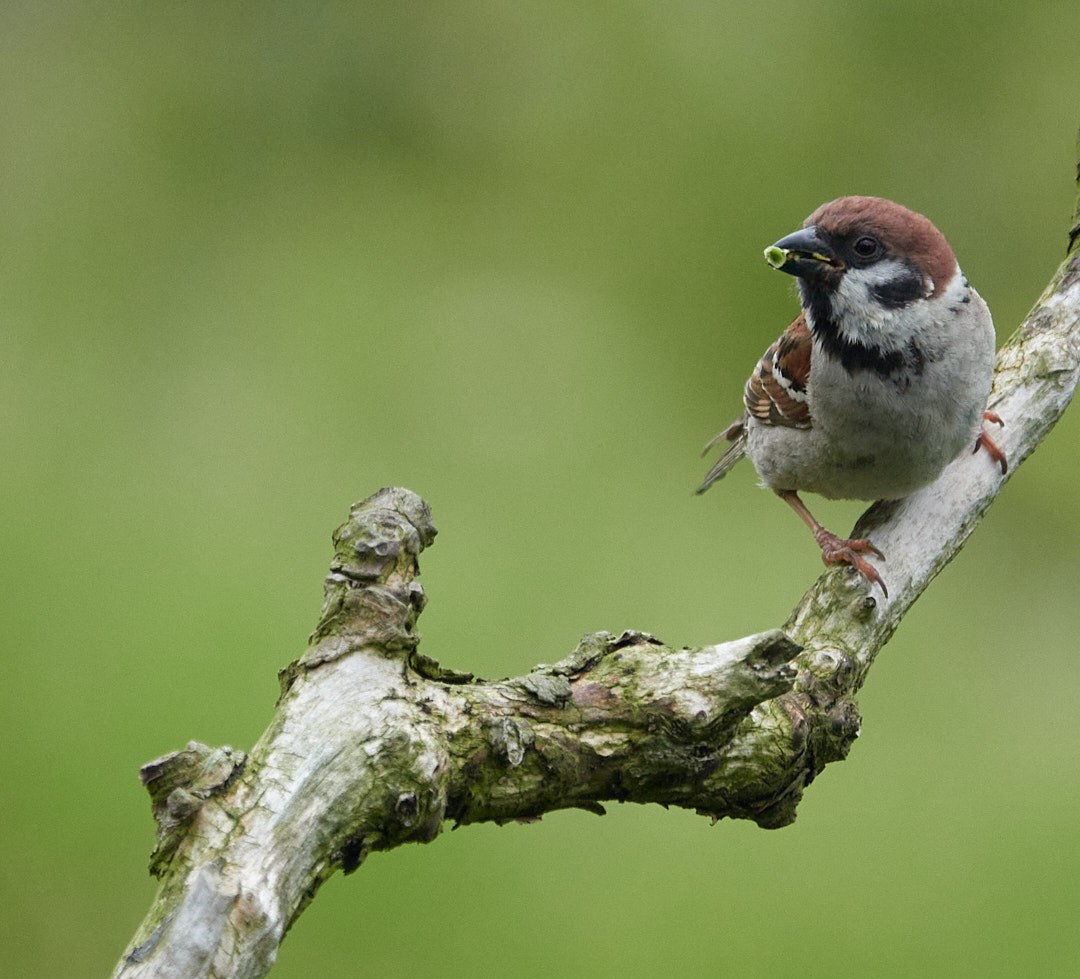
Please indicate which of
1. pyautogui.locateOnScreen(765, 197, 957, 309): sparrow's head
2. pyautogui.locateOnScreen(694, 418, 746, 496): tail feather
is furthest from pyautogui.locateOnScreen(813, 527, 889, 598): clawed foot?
pyautogui.locateOnScreen(694, 418, 746, 496): tail feather

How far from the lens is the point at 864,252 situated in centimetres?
210

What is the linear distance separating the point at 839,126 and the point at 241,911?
395 centimetres

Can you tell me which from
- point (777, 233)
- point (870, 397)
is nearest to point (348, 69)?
point (777, 233)

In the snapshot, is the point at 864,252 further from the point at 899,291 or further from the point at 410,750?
the point at 410,750

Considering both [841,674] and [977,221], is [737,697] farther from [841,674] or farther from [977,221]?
[977,221]

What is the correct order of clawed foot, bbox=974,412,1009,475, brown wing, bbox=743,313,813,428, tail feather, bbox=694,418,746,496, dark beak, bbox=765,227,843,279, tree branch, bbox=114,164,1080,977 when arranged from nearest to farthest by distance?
tree branch, bbox=114,164,1080,977 → dark beak, bbox=765,227,843,279 → clawed foot, bbox=974,412,1009,475 → brown wing, bbox=743,313,813,428 → tail feather, bbox=694,418,746,496

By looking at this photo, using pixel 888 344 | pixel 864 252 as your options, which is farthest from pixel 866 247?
pixel 888 344

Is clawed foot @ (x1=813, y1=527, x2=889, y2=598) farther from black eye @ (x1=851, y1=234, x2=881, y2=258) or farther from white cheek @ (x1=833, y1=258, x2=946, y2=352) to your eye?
black eye @ (x1=851, y1=234, x2=881, y2=258)

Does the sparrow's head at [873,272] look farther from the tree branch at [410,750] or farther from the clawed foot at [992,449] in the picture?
the tree branch at [410,750]

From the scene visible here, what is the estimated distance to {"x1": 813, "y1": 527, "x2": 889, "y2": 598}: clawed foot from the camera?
74.5 inches

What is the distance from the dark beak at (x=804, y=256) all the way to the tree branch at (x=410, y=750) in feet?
2.03

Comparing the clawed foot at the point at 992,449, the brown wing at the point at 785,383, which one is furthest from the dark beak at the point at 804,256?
the clawed foot at the point at 992,449

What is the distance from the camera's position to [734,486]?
4652mm

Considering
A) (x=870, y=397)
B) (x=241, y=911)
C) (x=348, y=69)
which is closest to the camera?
(x=241, y=911)
